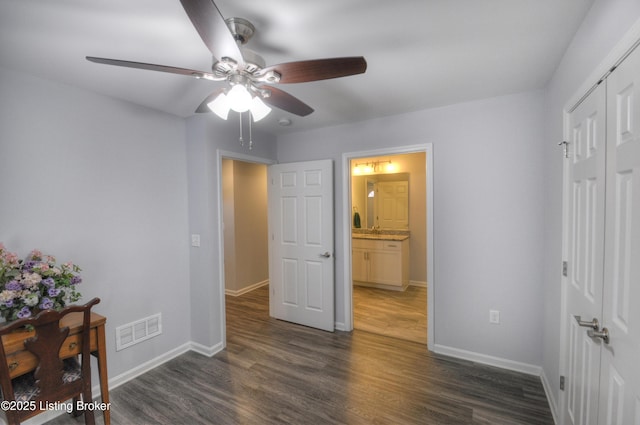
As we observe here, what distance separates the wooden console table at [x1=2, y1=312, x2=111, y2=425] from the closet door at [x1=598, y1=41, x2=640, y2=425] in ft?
8.91

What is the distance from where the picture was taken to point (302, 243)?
3529 mm

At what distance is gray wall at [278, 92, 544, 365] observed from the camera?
2420 mm

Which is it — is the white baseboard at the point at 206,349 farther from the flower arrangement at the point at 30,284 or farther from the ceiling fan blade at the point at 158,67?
the ceiling fan blade at the point at 158,67

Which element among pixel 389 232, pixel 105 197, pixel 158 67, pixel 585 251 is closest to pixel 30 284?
pixel 105 197

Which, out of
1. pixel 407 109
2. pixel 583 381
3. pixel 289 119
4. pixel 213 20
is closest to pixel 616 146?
pixel 583 381

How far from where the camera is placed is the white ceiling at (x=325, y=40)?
52.7 inches

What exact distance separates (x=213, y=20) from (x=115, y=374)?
112 inches

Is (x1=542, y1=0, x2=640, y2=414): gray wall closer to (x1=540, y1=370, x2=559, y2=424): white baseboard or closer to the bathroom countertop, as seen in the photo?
(x1=540, y1=370, x2=559, y2=424): white baseboard

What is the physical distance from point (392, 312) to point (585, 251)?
2715mm

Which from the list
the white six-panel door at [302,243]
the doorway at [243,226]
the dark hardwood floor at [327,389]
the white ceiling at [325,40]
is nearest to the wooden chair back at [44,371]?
the dark hardwood floor at [327,389]

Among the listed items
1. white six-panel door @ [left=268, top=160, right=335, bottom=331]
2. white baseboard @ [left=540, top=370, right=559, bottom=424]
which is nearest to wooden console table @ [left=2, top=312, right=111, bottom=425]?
white six-panel door @ [left=268, top=160, right=335, bottom=331]

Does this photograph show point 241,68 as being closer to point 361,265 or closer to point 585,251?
point 585,251

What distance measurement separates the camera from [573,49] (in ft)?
5.32

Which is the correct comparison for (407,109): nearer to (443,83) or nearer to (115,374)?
(443,83)
